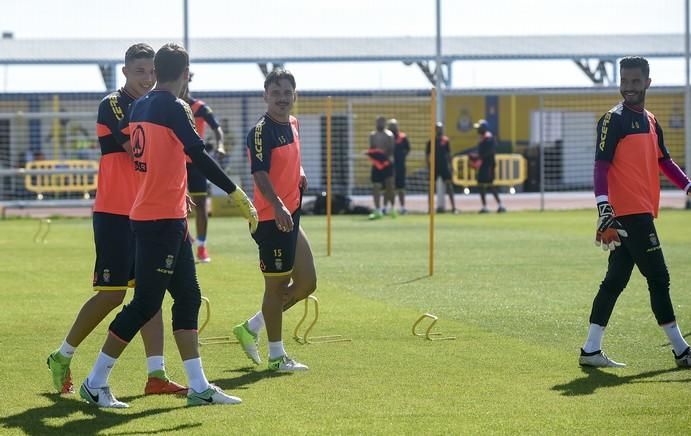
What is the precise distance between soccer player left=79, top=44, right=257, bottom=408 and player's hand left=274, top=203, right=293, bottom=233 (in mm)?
877

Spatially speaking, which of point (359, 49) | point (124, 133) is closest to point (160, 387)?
point (124, 133)

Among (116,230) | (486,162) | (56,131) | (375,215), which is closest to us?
(116,230)

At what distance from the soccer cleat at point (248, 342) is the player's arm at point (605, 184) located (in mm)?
2352

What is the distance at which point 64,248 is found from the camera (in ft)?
63.8

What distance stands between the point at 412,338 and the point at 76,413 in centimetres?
341

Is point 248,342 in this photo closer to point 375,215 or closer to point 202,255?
point 202,255

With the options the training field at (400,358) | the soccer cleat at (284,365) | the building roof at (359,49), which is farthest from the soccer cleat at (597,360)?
the building roof at (359,49)

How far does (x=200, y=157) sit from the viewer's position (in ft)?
23.4

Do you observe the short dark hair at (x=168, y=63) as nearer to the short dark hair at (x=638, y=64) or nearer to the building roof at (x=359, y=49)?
the short dark hair at (x=638, y=64)

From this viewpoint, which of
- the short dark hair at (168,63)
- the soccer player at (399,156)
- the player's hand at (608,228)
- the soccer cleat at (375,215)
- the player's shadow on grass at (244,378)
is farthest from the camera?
the soccer player at (399,156)

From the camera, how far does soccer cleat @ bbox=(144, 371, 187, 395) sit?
25.5 ft

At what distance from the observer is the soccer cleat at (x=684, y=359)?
8617mm

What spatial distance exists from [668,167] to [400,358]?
222 centimetres

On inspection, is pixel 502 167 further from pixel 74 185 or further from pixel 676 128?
pixel 74 185
